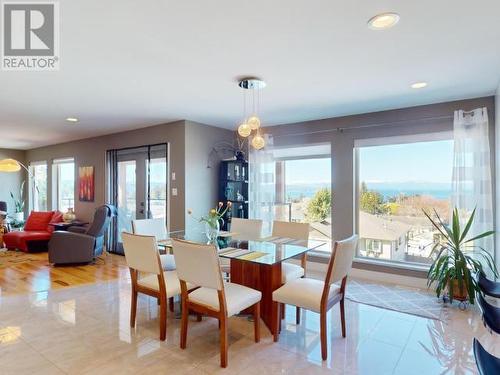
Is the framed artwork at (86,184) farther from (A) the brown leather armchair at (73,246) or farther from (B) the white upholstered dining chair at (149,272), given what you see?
(B) the white upholstered dining chair at (149,272)

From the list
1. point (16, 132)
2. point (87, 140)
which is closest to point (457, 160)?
point (87, 140)

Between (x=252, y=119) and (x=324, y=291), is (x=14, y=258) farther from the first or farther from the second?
(x=324, y=291)

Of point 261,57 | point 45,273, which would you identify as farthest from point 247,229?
point 45,273

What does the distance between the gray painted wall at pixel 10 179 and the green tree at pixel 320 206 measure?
820cm

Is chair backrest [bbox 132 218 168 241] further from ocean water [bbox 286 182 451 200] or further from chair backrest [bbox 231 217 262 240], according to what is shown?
ocean water [bbox 286 182 451 200]

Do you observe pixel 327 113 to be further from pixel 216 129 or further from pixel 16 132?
pixel 16 132

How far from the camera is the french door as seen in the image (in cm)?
550

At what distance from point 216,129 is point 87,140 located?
3.17 metres

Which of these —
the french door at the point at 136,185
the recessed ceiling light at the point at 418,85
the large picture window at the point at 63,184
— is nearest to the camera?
the recessed ceiling light at the point at 418,85

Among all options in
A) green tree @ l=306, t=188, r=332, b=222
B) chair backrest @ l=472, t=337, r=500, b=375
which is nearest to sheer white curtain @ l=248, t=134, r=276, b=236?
green tree @ l=306, t=188, r=332, b=222

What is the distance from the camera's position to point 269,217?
212 inches

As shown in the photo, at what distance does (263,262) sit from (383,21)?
192cm

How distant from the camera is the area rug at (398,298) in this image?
10.9ft

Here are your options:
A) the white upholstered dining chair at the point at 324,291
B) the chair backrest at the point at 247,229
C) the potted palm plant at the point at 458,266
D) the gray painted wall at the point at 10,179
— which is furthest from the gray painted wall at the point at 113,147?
the potted palm plant at the point at 458,266
